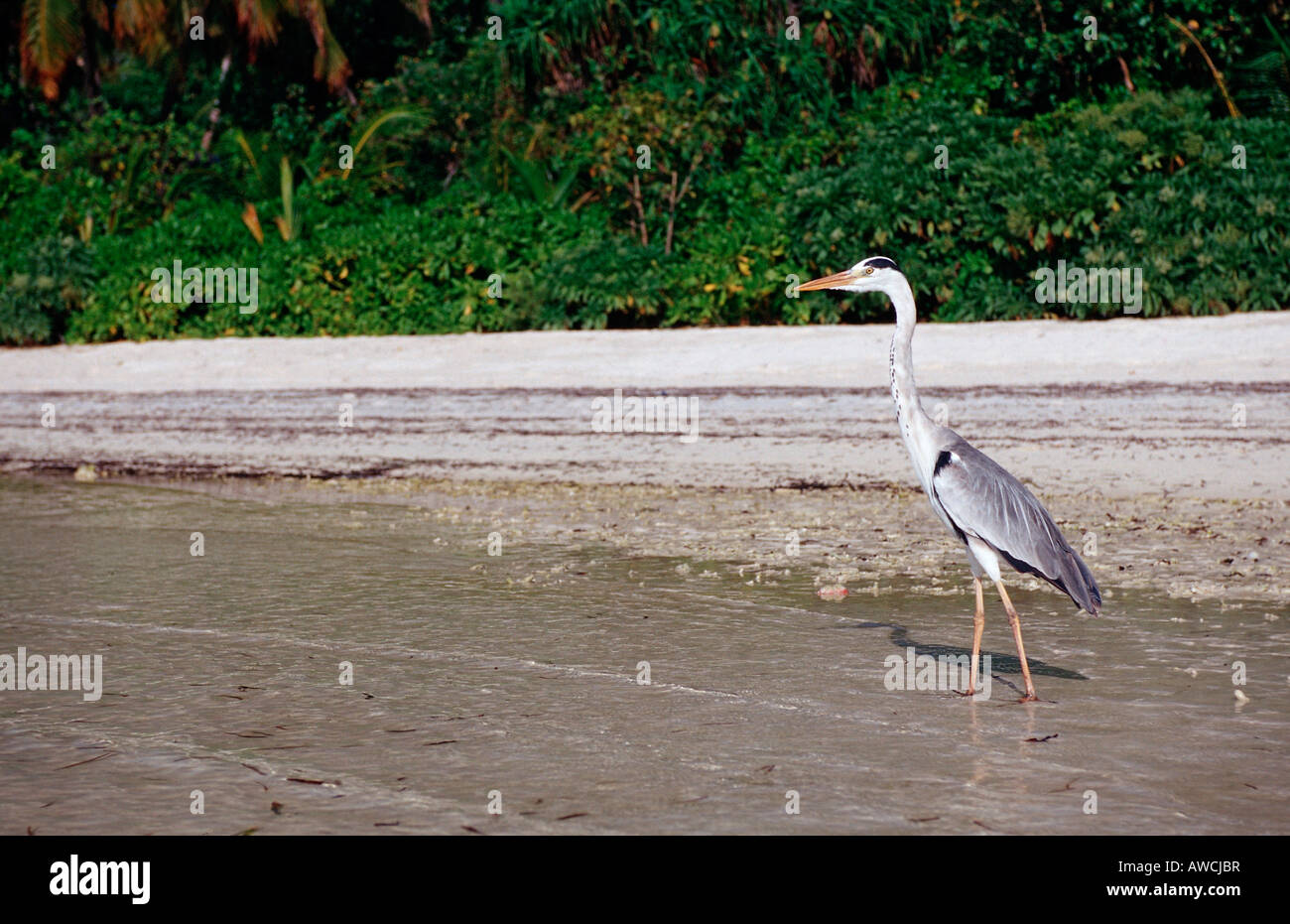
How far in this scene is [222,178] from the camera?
1998cm

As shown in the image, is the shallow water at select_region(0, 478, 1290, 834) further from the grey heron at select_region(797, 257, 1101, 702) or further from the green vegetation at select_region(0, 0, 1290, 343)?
the green vegetation at select_region(0, 0, 1290, 343)

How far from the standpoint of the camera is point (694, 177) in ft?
55.5

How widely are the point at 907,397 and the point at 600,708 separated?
6.06 ft

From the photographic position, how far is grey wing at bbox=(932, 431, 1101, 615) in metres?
5.83

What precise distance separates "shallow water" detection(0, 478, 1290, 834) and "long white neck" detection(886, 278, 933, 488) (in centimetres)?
90

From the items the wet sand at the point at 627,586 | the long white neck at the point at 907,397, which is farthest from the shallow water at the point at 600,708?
the long white neck at the point at 907,397

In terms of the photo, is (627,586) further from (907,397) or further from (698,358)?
(698,358)

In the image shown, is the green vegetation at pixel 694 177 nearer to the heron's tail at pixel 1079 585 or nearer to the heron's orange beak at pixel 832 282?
the heron's orange beak at pixel 832 282

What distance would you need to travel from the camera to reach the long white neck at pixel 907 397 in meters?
6.10

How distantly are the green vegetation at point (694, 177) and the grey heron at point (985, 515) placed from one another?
23.3 feet

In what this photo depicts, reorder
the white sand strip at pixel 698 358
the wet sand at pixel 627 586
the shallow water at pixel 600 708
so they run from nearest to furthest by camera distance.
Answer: the shallow water at pixel 600 708
the wet sand at pixel 627 586
the white sand strip at pixel 698 358

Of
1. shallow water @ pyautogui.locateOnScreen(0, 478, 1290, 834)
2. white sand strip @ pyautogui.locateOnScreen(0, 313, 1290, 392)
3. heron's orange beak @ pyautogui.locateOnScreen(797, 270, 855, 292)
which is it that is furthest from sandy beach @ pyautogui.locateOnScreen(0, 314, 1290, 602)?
heron's orange beak @ pyautogui.locateOnScreen(797, 270, 855, 292)
